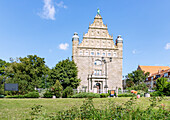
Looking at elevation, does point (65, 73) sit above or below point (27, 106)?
above

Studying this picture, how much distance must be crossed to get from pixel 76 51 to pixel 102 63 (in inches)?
248

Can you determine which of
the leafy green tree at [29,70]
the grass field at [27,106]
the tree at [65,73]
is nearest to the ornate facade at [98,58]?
the tree at [65,73]

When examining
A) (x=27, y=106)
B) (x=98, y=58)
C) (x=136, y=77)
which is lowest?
(x=27, y=106)

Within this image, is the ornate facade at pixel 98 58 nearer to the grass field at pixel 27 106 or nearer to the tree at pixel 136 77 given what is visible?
the tree at pixel 136 77

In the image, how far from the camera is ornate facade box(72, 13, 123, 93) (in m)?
38.4

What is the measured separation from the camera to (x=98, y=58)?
39.7 m

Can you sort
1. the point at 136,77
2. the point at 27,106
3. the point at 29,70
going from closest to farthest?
the point at 27,106, the point at 29,70, the point at 136,77

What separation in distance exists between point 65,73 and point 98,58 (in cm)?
964

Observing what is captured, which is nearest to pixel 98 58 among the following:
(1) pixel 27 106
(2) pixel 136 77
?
(2) pixel 136 77

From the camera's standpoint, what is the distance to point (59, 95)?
2472 cm

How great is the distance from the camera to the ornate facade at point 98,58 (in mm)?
38438

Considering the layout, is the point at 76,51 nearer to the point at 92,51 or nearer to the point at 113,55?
the point at 92,51

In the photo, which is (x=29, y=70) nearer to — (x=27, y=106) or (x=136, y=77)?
(x=27, y=106)

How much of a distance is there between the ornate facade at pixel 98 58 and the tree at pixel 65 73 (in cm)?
414
